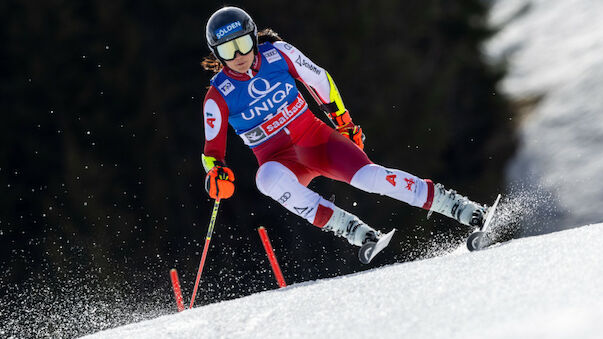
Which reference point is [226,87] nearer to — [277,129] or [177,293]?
[277,129]

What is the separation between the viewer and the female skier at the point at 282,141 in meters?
3.32

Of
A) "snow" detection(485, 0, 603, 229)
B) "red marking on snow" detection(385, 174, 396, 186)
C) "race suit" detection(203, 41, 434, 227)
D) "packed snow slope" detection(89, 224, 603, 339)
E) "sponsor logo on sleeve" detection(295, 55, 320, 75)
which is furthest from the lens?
"snow" detection(485, 0, 603, 229)

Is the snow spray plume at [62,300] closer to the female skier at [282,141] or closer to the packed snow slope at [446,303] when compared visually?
the female skier at [282,141]

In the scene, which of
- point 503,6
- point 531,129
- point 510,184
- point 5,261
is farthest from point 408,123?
point 503,6

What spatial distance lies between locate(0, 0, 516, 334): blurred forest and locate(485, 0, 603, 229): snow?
1101 mm

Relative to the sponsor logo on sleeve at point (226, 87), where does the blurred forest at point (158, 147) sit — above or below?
below

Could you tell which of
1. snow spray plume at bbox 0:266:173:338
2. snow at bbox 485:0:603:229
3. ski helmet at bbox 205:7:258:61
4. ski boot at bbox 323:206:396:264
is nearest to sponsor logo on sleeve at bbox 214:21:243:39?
ski helmet at bbox 205:7:258:61

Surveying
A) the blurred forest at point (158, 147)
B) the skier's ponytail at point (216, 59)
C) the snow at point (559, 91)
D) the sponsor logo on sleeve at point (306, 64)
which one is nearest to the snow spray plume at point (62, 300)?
the blurred forest at point (158, 147)

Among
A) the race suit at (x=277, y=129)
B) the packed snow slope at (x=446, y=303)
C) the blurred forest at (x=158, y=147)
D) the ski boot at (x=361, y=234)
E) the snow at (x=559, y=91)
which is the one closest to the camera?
the packed snow slope at (x=446, y=303)

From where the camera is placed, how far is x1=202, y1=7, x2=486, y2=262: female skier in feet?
10.9

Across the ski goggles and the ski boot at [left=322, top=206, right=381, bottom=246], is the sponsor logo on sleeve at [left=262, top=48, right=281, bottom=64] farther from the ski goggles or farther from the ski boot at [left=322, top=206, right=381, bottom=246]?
the ski boot at [left=322, top=206, right=381, bottom=246]

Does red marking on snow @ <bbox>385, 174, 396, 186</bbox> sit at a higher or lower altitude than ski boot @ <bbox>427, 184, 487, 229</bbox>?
higher

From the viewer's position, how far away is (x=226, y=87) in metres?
3.50

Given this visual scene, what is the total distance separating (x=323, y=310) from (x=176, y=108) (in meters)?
7.44
